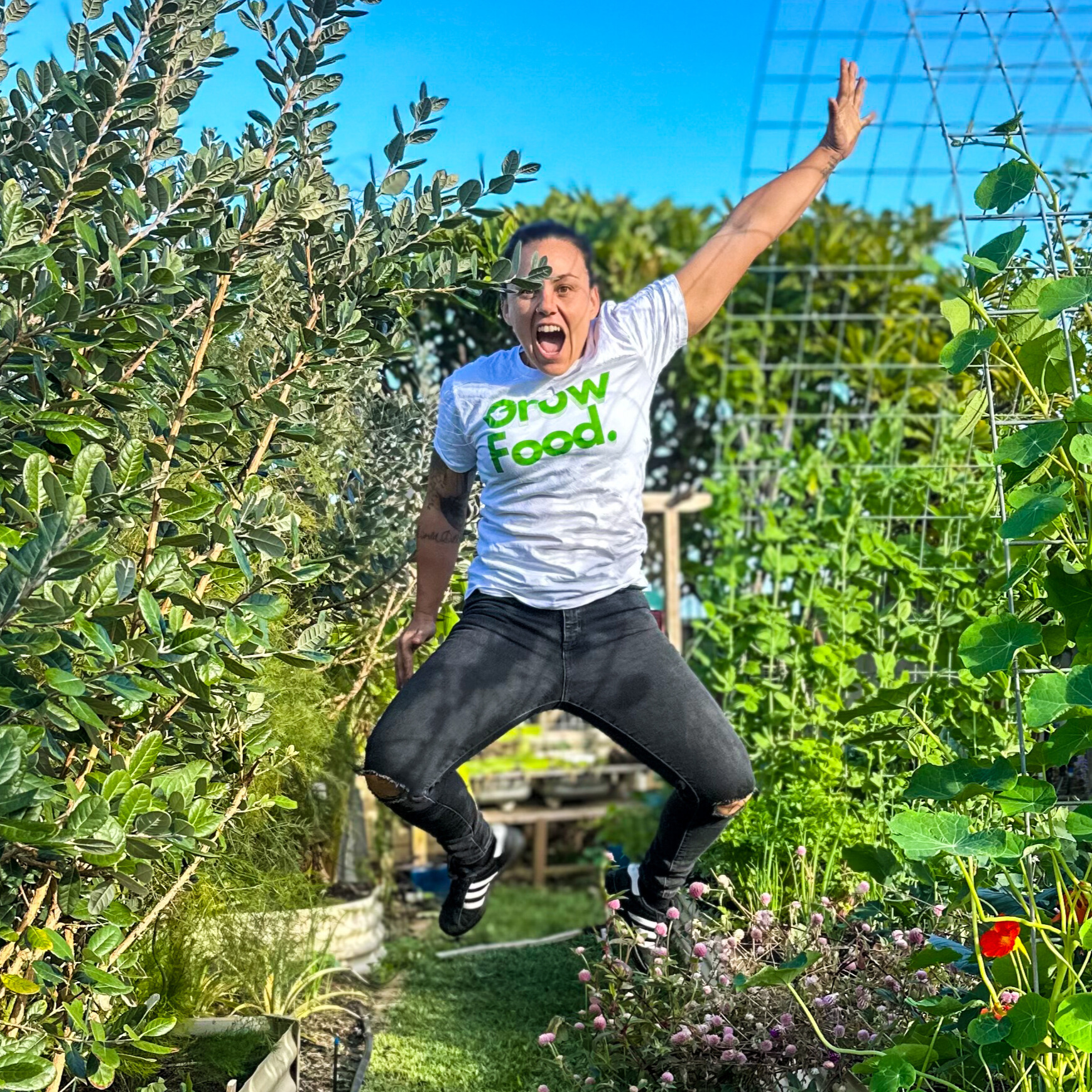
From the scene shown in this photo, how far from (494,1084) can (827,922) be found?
91 centimetres

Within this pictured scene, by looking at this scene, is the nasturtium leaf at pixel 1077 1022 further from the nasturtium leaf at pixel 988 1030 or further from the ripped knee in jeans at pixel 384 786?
the ripped knee in jeans at pixel 384 786

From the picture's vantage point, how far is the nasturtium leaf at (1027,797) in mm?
1627

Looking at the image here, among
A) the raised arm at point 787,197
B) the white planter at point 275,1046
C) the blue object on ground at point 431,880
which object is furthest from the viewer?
the blue object on ground at point 431,880

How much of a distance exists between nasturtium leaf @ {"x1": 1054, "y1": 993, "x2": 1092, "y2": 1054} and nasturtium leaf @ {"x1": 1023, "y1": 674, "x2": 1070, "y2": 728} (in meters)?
0.34

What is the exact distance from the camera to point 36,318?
159 centimetres

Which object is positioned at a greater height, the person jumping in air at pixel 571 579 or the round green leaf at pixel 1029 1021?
the person jumping in air at pixel 571 579

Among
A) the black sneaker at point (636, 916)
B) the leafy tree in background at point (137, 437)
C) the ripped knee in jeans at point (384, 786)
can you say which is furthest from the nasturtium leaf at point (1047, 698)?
the ripped knee in jeans at point (384, 786)

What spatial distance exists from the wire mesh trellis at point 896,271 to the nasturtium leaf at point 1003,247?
81mm

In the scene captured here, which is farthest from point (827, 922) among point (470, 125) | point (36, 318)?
point (36, 318)

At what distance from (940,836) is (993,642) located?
0.29 m

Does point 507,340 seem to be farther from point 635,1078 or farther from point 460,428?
point 635,1078

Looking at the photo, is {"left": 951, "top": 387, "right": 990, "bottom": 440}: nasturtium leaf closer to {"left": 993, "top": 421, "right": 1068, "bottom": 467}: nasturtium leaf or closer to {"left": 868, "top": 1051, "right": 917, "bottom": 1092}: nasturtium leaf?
{"left": 993, "top": 421, "right": 1068, "bottom": 467}: nasturtium leaf

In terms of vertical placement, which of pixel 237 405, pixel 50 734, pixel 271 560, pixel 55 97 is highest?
pixel 55 97

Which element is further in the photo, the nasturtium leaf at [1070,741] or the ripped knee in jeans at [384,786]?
the ripped knee in jeans at [384,786]
